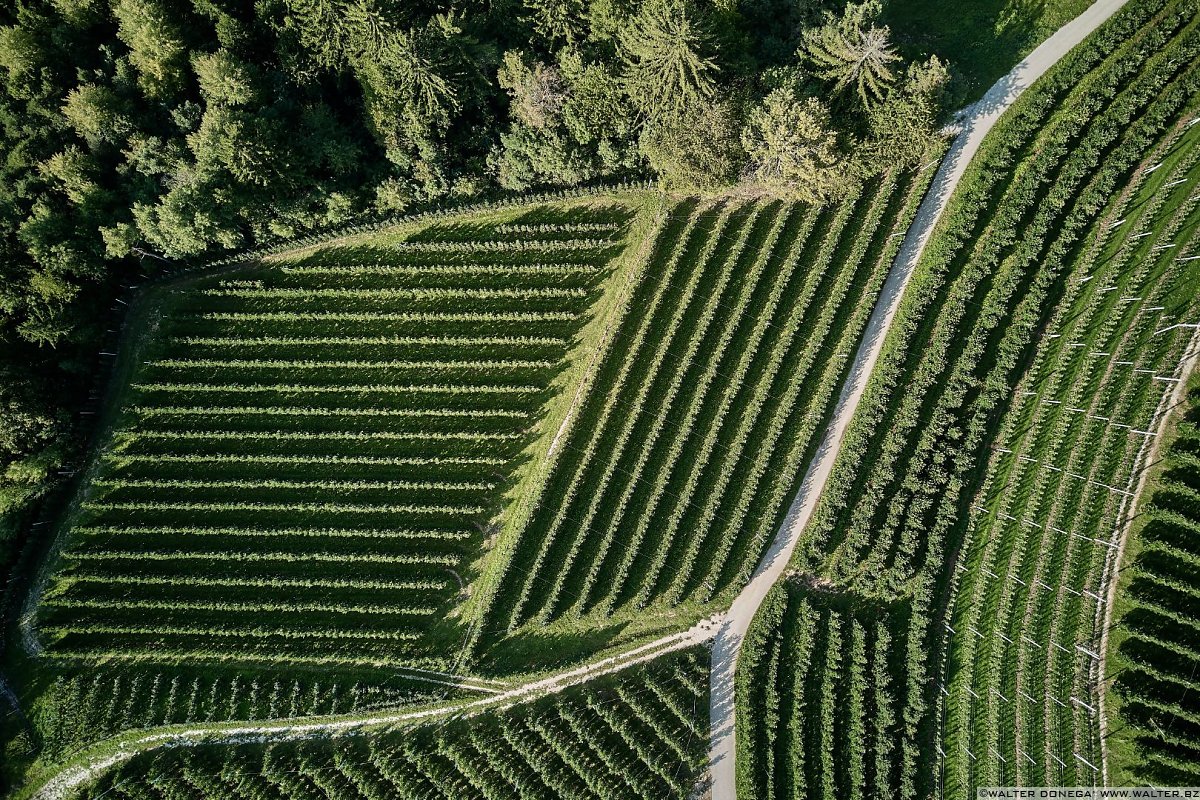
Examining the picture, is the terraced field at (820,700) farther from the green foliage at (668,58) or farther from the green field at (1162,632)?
the green foliage at (668,58)

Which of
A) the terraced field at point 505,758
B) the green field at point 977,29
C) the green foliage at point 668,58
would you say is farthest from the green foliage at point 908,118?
the terraced field at point 505,758

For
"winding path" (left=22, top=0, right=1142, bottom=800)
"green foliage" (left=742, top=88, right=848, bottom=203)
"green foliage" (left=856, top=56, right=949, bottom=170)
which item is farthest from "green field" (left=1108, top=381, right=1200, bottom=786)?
"green foliage" (left=742, top=88, right=848, bottom=203)

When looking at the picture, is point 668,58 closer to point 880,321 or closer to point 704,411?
point 880,321

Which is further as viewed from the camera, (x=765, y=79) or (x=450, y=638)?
(x=450, y=638)

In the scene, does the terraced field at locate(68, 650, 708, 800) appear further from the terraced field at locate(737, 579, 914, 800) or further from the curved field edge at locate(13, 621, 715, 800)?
the terraced field at locate(737, 579, 914, 800)

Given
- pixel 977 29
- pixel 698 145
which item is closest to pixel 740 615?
pixel 698 145

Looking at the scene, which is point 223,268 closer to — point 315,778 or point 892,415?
point 315,778

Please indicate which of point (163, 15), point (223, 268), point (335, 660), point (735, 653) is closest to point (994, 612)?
point (735, 653)
